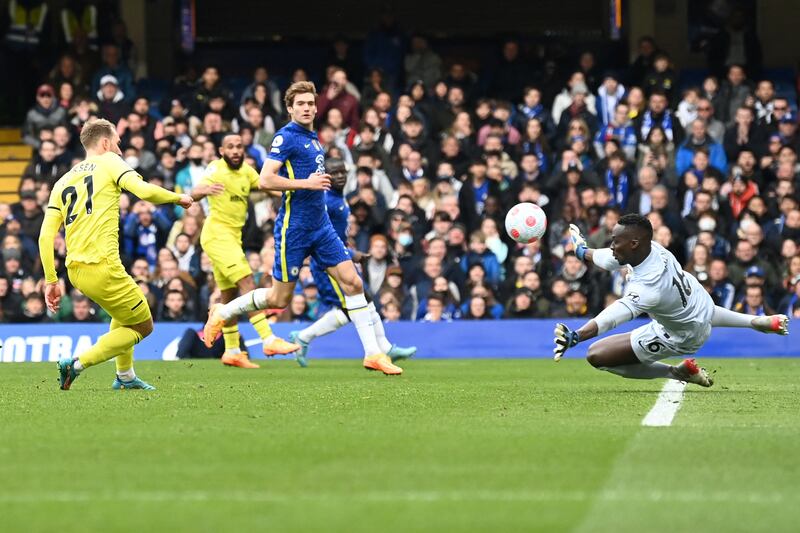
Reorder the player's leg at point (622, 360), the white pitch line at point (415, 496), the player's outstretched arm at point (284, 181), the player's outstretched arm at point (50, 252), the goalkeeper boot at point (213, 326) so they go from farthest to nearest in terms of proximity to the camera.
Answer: the goalkeeper boot at point (213, 326) → the player's outstretched arm at point (284, 181) → the player's leg at point (622, 360) → the player's outstretched arm at point (50, 252) → the white pitch line at point (415, 496)

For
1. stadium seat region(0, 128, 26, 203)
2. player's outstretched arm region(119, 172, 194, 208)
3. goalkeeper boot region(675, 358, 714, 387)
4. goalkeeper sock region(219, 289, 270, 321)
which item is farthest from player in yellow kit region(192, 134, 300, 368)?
stadium seat region(0, 128, 26, 203)

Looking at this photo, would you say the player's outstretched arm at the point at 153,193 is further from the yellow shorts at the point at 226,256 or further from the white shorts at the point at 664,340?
the yellow shorts at the point at 226,256

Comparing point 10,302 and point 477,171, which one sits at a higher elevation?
point 477,171

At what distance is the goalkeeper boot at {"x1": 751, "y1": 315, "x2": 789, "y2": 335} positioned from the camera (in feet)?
37.2

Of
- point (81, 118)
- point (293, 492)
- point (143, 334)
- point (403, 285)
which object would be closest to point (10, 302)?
point (81, 118)

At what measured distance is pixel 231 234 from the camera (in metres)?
15.7

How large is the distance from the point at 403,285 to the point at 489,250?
1290 millimetres

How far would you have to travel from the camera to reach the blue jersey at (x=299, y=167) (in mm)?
13125

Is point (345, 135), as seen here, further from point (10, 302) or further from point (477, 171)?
point (10, 302)

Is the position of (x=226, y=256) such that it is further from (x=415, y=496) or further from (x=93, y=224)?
(x=415, y=496)

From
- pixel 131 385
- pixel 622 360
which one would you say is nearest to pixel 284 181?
pixel 131 385

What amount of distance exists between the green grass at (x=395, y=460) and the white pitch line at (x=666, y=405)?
10cm

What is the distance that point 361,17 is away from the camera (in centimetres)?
2789

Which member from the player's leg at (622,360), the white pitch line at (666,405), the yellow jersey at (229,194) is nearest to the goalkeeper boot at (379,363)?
the player's leg at (622,360)
